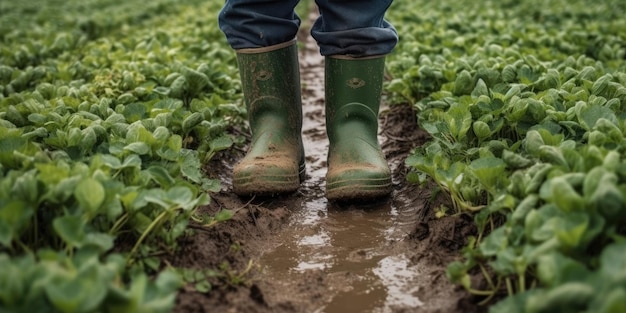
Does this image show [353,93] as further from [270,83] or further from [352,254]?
[352,254]

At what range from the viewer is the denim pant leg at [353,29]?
2.63 m

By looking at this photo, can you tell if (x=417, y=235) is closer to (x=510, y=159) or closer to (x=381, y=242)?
(x=381, y=242)

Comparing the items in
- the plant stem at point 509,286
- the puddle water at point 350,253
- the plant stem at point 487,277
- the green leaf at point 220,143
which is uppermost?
the plant stem at point 509,286

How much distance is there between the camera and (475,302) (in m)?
1.90

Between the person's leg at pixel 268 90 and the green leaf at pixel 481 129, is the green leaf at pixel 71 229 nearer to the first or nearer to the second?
the person's leg at pixel 268 90

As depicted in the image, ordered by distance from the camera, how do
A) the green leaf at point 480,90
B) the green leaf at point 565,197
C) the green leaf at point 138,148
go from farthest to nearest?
the green leaf at point 480,90
the green leaf at point 138,148
the green leaf at point 565,197

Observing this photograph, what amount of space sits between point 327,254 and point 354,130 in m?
0.63

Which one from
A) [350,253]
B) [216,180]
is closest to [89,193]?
[216,180]

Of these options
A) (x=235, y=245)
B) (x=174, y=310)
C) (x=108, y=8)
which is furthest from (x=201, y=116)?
(x=108, y=8)

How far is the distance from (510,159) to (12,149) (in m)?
1.45

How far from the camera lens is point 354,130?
277cm

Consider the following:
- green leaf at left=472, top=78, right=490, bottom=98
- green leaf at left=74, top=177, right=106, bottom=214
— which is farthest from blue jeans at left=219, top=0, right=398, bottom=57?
green leaf at left=74, top=177, right=106, bottom=214

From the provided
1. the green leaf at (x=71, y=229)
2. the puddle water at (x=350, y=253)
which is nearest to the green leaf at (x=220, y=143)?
the puddle water at (x=350, y=253)

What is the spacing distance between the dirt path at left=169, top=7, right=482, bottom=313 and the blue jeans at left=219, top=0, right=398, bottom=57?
0.56 metres
